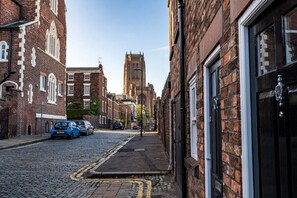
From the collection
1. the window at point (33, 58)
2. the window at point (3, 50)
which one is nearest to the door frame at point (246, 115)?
the window at point (3, 50)

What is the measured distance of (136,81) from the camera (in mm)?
122125

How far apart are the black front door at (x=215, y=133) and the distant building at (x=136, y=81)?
4275 inches

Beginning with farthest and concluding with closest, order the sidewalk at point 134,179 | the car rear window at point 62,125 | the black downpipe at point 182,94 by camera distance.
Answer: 1. the car rear window at point 62,125
2. the sidewalk at point 134,179
3. the black downpipe at point 182,94

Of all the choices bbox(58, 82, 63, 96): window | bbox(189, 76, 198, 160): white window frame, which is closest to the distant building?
bbox(58, 82, 63, 96): window

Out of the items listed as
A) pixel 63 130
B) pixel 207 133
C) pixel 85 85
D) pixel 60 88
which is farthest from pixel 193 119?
pixel 85 85

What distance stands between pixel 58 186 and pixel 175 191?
9.86 ft

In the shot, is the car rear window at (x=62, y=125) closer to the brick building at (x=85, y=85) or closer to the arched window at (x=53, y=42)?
the arched window at (x=53, y=42)

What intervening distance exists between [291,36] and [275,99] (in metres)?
0.36

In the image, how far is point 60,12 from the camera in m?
39.8

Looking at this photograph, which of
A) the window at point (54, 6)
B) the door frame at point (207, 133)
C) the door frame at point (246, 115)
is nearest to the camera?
the door frame at point (246, 115)

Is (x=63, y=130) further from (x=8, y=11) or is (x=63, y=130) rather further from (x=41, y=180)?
(x=41, y=180)

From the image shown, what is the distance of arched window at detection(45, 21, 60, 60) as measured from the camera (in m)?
35.0

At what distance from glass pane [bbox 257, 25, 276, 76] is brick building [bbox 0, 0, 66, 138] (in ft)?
80.2

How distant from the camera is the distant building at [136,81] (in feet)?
376
